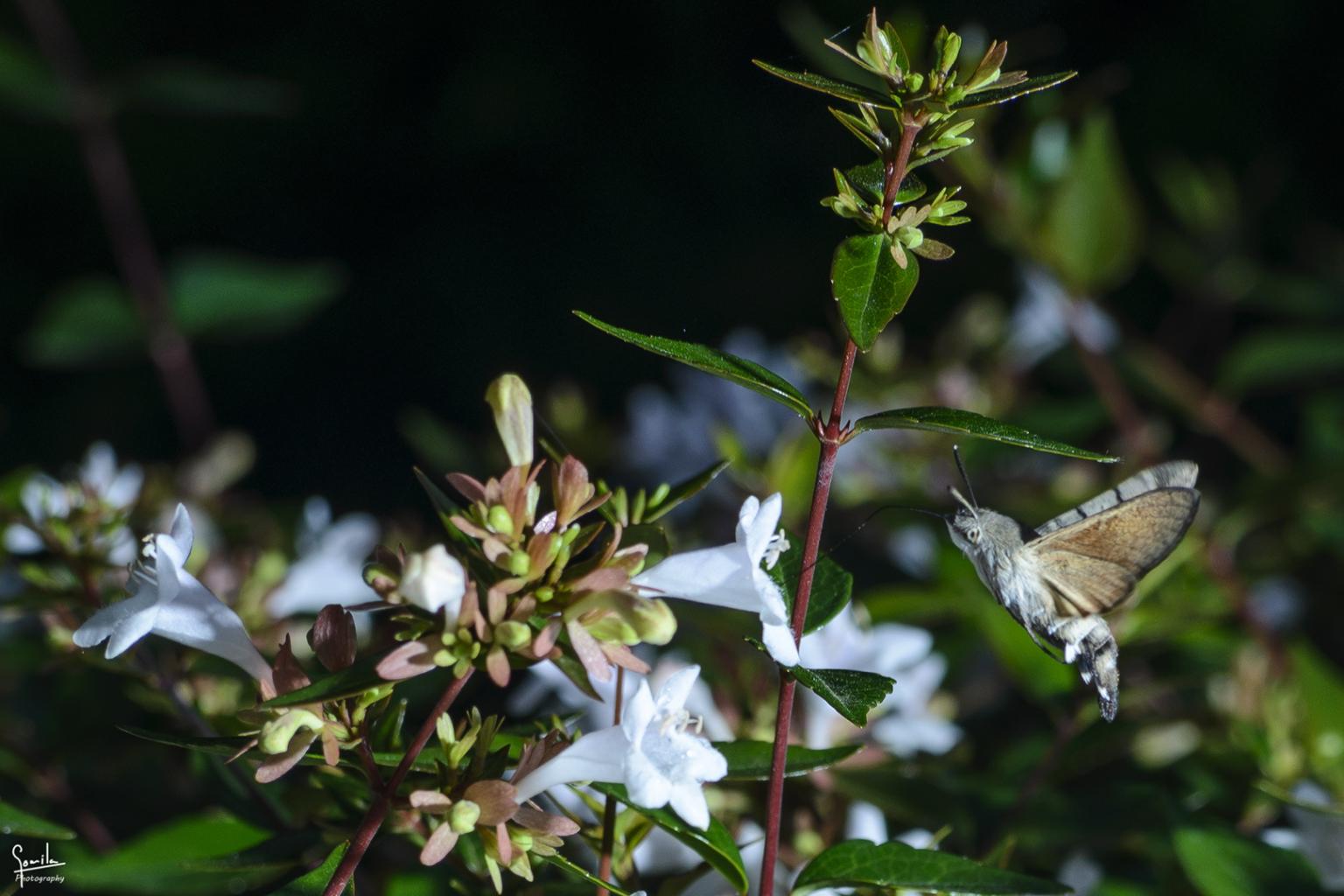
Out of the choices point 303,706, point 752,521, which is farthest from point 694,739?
point 303,706

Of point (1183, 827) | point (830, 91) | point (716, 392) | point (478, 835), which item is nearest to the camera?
point (830, 91)

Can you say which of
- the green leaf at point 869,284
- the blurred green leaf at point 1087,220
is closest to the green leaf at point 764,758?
the green leaf at point 869,284

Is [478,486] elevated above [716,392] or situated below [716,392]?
below

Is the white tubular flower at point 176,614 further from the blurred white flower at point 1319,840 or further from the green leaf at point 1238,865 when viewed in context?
the blurred white flower at point 1319,840

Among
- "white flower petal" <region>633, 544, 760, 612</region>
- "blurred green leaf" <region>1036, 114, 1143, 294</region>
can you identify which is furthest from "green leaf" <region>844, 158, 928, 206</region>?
"blurred green leaf" <region>1036, 114, 1143, 294</region>

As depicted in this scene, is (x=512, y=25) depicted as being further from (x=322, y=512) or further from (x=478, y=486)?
(x=478, y=486)
